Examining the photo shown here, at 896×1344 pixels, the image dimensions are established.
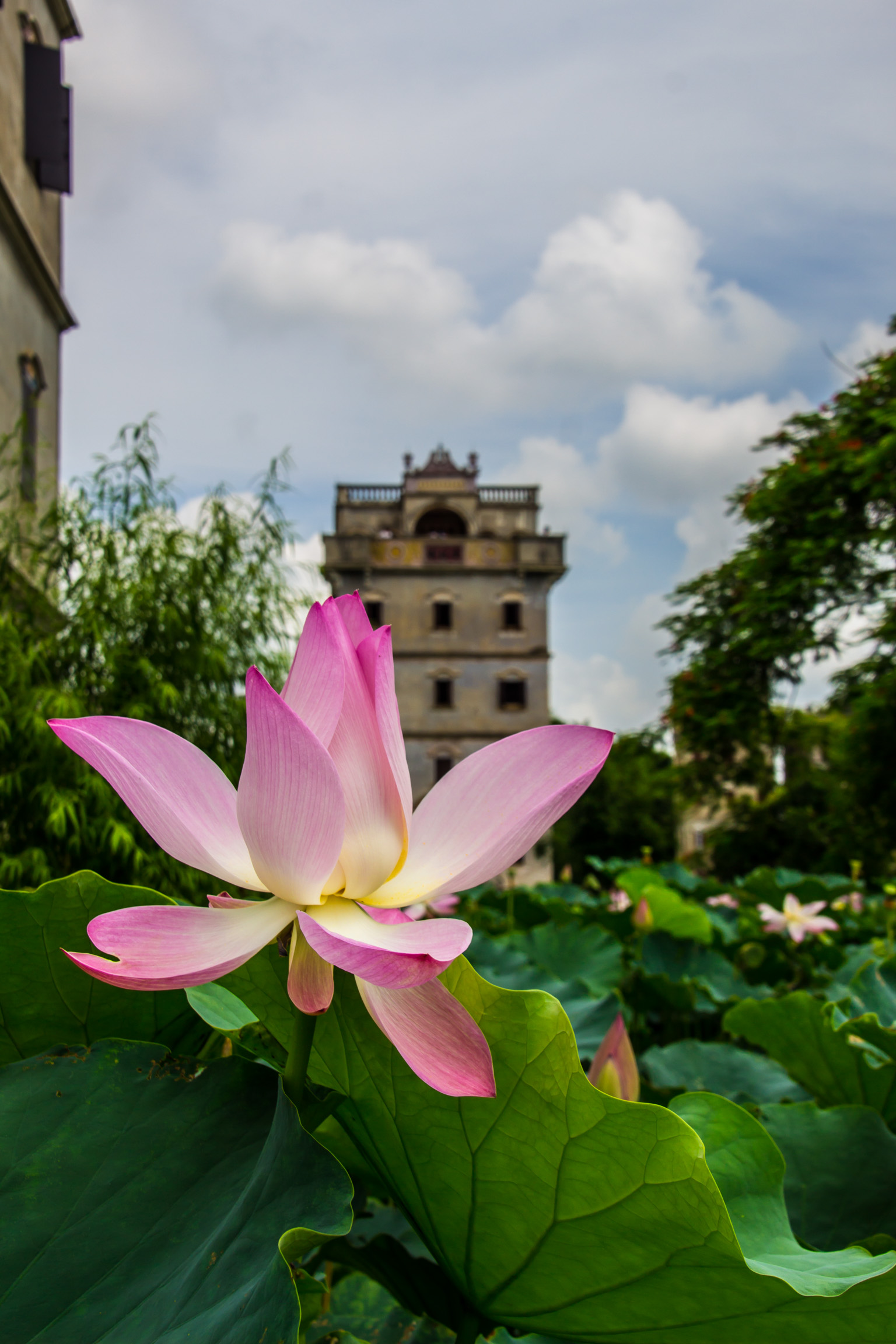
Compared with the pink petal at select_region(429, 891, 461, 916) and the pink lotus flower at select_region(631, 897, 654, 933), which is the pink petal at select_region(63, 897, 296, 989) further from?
the pink petal at select_region(429, 891, 461, 916)

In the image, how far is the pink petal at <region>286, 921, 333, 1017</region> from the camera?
15.4 inches

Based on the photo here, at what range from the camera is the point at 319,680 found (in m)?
0.43

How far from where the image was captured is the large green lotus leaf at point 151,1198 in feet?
1.27

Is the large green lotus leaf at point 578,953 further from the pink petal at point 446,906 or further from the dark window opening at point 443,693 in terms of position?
the dark window opening at point 443,693

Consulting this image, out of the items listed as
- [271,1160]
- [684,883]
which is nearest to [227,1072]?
[271,1160]

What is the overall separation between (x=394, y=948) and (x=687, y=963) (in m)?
2.02

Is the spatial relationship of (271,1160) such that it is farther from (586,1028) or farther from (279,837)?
(586,1028)

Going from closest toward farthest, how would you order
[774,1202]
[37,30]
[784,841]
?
1. [774,1202]
2. [37,30]
3. [784,841]

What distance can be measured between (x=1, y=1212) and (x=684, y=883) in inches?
173

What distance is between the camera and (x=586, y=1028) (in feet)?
5.08

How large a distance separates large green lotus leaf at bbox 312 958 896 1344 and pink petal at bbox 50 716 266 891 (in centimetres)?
8

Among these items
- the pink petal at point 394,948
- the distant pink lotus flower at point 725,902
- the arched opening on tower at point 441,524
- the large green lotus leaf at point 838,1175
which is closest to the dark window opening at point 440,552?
the arched opening on tower at point 441,524

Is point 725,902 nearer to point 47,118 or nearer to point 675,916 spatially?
point 675,916

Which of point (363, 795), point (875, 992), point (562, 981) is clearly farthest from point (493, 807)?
point (562, 981)
